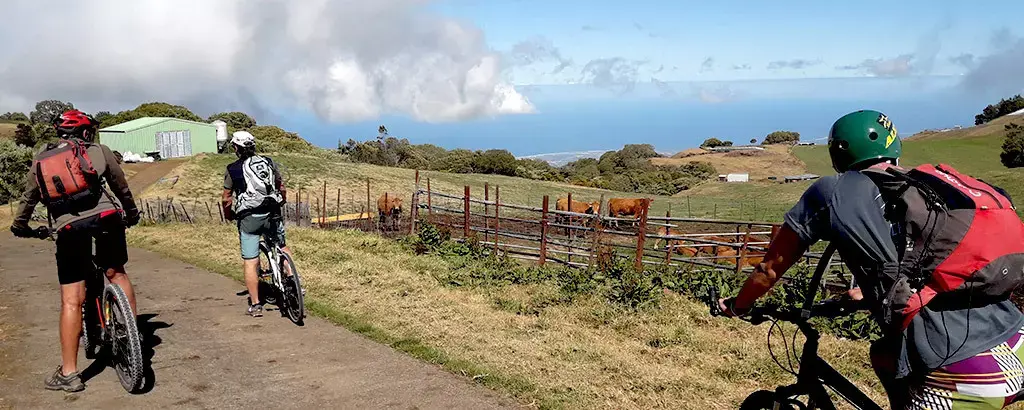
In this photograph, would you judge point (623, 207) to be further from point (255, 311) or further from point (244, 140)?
point (244, 140)

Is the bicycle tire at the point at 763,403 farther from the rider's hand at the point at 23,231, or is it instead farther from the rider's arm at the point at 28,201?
the rider's hand at the point at 23,231

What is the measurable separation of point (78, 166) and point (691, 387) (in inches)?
178

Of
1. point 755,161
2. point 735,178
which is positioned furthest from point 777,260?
point 755,161

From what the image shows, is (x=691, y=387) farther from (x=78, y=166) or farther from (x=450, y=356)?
(x=78, y=166)

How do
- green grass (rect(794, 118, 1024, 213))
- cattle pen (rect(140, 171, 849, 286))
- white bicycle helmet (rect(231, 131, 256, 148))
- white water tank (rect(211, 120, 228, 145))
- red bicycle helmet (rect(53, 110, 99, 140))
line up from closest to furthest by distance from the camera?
red bicycle helmet (rect(53, 110, 99, 140)) < white bicycle helmet (rect(231, 131, 256, 148)) < cattle pen (rect(140, 171, 849, 286)) < white water tank (rect(211, 120, 228, 145)) < green grass (rect(794, 118, 1024, 213))

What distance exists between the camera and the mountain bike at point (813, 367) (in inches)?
122

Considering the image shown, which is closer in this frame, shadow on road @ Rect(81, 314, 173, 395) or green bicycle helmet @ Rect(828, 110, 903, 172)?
green bicycle helmet @ Rect(828, 110, 903, 172)

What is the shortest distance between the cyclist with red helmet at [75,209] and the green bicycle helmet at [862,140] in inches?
171

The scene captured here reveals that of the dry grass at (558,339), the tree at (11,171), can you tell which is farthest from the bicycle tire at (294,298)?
the tree at (11,171)

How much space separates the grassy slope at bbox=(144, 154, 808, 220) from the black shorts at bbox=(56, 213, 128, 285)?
26.0 m

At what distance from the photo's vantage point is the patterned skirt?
8.55ft

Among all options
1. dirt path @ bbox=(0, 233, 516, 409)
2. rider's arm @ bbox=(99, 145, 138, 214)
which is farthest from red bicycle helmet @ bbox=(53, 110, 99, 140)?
dirt path @ bbox=(0, 233, 516, 409)

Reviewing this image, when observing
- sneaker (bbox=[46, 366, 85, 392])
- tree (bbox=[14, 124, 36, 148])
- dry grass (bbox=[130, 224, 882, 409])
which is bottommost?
dry grass (bbox=[130, 224, 882, 409])

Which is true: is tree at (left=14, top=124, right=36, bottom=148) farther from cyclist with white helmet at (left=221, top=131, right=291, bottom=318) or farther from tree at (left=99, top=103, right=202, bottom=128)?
cyclist with white helmet at (left=221, top=131, right=291, bottom=318)
